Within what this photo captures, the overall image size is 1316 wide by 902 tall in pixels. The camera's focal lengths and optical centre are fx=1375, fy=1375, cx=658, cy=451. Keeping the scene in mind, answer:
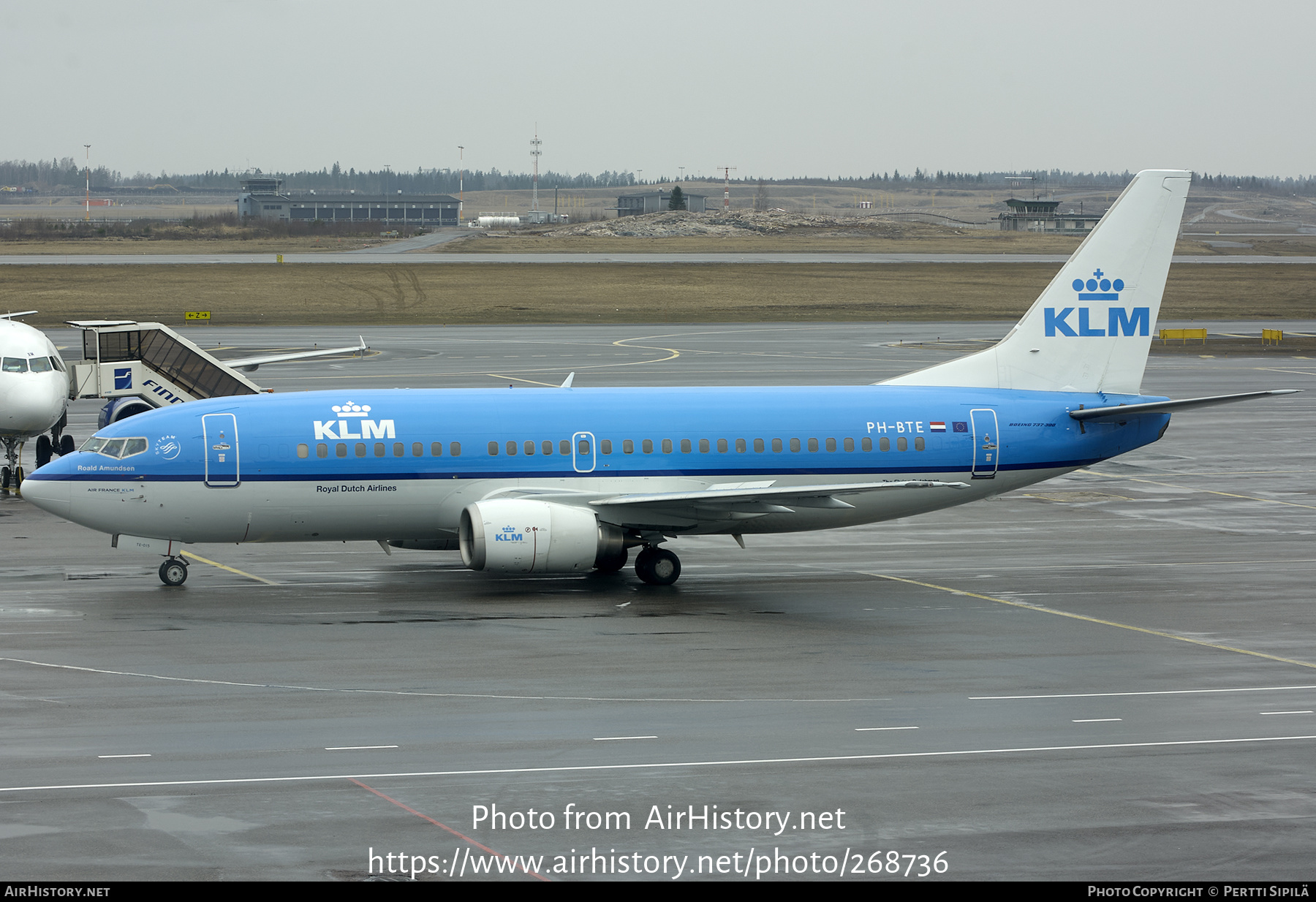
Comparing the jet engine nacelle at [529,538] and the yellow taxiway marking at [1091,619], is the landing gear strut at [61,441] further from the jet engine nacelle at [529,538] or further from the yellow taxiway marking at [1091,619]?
the yellow taxiway marking at [1091,619]

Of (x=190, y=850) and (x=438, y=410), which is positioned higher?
(x=438, y=410)

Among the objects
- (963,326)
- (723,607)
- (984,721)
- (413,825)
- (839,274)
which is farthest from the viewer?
(839,274)

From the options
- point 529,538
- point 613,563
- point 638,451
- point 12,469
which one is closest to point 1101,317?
point 638,451

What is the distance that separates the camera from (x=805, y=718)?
72.5 ft

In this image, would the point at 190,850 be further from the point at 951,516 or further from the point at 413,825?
the point at 951,516

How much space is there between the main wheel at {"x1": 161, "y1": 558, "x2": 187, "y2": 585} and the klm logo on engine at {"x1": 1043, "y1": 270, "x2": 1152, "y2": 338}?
22126 millimetres

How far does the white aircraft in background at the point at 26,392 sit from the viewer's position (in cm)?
4216

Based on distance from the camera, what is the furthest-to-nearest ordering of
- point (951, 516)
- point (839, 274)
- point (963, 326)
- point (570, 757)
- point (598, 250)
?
1. point (598, 250)
2. point (839, 274)
3. point (963, 326)
4. point (951, 516)
5. point (570, 757)

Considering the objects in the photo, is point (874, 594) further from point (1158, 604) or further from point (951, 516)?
point (951, 516)

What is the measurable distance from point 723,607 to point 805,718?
8.27 meters

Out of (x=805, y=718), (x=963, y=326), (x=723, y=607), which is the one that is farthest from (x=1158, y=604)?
(x=963, y=326)

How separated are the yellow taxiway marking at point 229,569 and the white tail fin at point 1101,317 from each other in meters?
16.6

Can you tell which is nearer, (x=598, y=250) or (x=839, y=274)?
(x=839, y=274)

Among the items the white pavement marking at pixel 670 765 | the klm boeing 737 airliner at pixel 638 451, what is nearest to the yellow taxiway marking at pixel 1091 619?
the klm boeing 737 airliner at pixel 638 451
